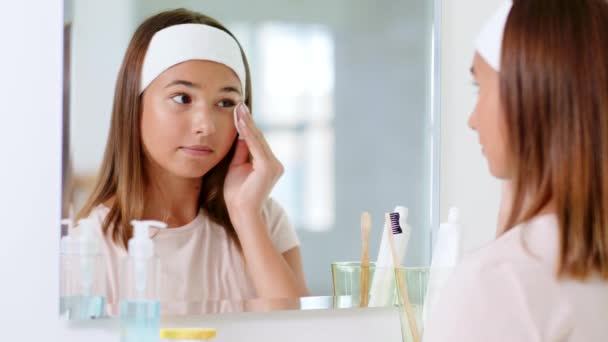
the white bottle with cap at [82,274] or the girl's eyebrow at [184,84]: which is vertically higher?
the girl's eyebrow at [184,84]

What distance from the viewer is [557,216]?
2.58 ft

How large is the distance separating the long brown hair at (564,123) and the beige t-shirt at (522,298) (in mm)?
15

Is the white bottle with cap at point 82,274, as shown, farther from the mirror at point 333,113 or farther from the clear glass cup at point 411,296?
the clear glass cup at point 411,296

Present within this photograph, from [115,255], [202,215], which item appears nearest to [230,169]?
[202,215]

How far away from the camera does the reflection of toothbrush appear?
1445mm

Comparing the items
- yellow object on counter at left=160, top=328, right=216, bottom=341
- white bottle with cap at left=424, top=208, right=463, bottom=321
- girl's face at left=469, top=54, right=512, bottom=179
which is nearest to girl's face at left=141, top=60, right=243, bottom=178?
yellow object on counter at left=160, top=328, right=216, bottom=341

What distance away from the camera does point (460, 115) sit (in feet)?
5.03

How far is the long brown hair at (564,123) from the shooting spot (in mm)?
783

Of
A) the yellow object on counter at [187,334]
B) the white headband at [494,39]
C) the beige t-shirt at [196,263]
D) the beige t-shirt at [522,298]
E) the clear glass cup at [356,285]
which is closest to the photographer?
the beige t-shirt at [522,298]

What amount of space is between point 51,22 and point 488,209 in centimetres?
84

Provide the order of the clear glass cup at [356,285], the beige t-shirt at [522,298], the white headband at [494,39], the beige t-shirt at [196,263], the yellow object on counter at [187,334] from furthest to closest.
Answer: the clear glass cup at [356,285] < the beige t-shirt at [196,263] < the yellow object on counter at [187,334] < the white headband at [494,39] < the beige t-shirt at [522,298]

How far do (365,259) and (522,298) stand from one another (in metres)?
0.69

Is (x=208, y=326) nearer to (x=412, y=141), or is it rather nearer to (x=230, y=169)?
(x=230, y=169)

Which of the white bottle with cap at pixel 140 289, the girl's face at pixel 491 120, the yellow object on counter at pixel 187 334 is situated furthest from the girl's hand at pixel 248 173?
the girl's face at pixel 491 120
